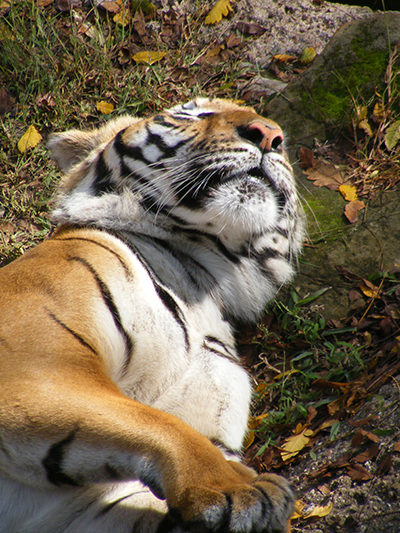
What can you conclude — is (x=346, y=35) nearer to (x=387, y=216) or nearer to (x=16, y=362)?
(x=387, y=216)

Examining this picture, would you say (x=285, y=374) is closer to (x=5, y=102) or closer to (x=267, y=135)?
(x=267, y=135)

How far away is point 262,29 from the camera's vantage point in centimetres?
422

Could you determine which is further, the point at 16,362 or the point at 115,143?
the point at 115,143

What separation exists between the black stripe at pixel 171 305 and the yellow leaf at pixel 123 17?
2.94 metres

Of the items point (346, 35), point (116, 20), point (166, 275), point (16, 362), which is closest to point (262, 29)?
point (346, 35)

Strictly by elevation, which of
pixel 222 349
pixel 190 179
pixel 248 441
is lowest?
pixel 248 441

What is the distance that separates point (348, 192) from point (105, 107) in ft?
6.72

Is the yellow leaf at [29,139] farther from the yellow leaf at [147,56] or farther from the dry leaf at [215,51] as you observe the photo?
the dry leaf at [215,51]

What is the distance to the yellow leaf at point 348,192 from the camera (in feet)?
9.98

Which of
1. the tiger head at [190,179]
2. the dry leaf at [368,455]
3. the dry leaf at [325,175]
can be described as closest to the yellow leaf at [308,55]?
the dry leaf at [325,175]

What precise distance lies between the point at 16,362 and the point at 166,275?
31.0 inches

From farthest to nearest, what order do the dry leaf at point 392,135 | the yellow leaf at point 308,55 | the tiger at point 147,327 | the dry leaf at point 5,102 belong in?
the yellow leaf at point 308,55 → the dry leaf at point 5,102 → the dry leaf at point 392,135 → the tiger at point 147,327

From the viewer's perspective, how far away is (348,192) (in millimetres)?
3062

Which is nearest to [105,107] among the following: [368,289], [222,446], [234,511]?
[368,289]
